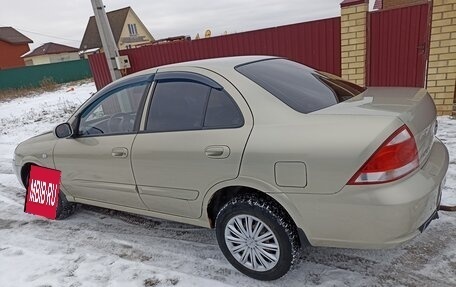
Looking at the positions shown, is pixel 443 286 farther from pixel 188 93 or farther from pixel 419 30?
pixel 419 30

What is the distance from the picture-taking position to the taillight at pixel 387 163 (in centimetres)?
195

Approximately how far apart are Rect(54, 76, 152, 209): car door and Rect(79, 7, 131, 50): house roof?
40.6 m

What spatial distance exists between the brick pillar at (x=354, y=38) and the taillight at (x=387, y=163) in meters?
4.51

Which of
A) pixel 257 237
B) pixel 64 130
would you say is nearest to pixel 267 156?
pixel 257 237

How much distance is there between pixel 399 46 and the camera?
5.81 meters

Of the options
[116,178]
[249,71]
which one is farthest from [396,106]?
[116,178]

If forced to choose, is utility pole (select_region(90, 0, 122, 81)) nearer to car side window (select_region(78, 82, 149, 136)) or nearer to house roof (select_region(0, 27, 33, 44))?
car side window (select_region(78, 82, 149, 136))

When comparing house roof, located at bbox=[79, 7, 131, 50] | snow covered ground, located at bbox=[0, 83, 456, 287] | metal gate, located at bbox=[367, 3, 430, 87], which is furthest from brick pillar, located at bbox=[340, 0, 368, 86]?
house roof, located at bbox=[79, 7, 131, 50]

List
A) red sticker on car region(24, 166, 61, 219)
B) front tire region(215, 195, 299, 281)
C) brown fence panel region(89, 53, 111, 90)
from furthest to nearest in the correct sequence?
brown fence panel region(89, 53, 111, 90) < red sticker on car region(24, 166, 61, 219) < front tire region(215, 195, 299, 281)

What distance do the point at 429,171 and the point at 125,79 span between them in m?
2.57

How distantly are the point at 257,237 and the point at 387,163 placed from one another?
101 centimetres

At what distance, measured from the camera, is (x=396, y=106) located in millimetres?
2248

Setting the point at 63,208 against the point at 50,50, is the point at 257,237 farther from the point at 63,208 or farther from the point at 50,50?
the point at 50,50

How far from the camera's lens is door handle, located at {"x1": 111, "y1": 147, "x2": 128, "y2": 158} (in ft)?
9.82
